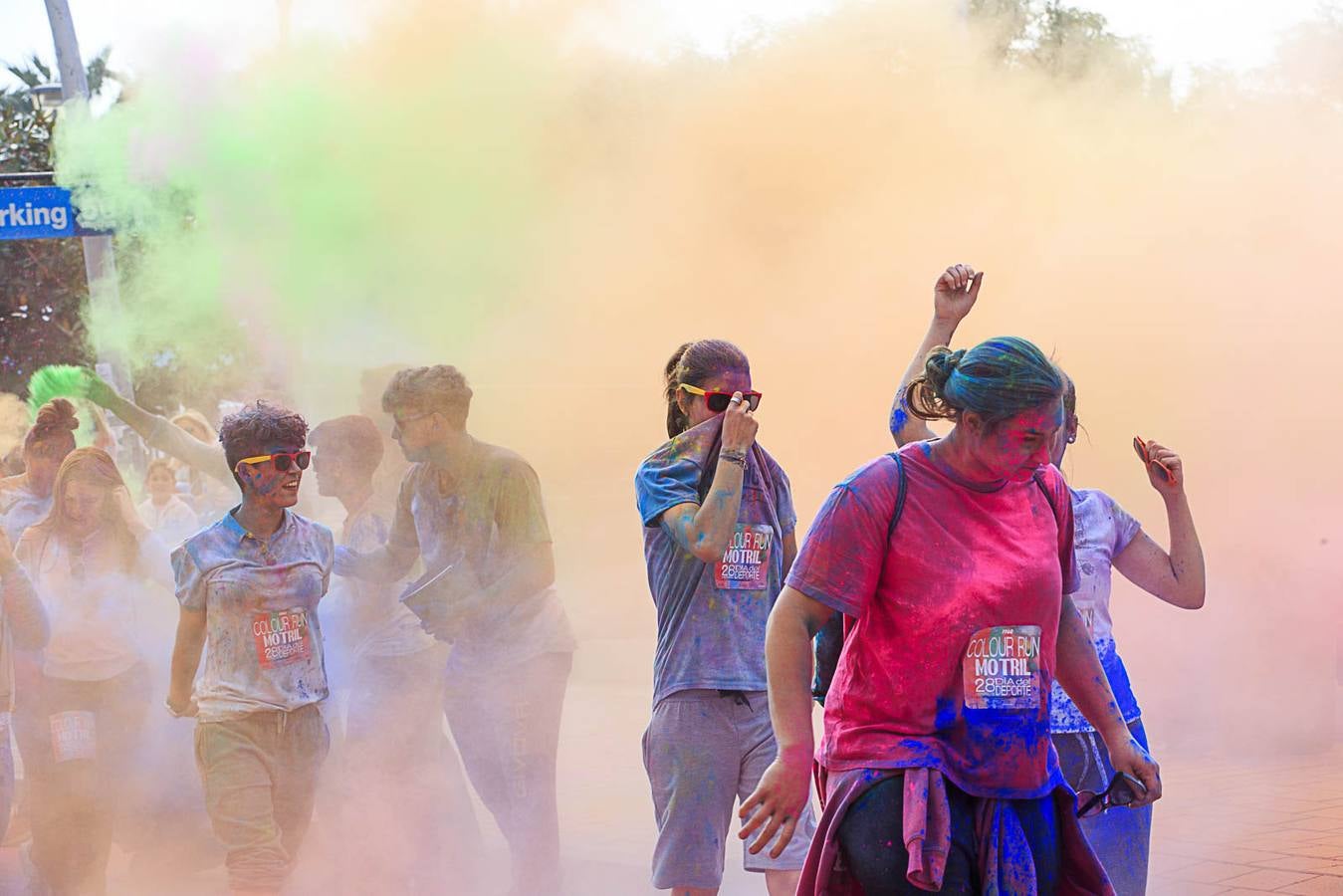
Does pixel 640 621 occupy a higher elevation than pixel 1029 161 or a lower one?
lower

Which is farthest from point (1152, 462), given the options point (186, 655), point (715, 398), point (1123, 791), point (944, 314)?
point (186, 655)

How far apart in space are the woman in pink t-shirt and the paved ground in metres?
2.56

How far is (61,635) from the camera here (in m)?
5.78

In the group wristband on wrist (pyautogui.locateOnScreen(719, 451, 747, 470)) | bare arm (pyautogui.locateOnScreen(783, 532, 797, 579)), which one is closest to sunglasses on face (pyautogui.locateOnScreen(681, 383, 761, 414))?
wristband on wrist (pyautogui.locateOnScreen(719, 451, 747, 470))

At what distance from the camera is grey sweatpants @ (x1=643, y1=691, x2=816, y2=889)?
381cm

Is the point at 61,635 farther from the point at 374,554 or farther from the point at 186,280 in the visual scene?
the point at 186,280

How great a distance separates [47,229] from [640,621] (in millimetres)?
4345

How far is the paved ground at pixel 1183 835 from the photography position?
16.6 ft

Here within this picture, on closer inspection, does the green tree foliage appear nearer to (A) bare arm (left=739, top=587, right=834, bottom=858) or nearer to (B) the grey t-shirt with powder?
(B) the grey t-shirt with powder

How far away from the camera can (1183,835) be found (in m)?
5.55

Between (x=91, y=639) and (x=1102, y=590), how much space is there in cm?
365

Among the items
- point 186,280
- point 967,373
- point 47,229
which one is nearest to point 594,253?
point 186,280

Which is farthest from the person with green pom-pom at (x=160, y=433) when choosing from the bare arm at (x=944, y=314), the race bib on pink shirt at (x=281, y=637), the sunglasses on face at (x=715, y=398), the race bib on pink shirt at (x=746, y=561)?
the bare arm at (x=944, y=314)

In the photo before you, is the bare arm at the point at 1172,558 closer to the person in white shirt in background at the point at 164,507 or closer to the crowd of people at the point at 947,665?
the crowd of people at the point at 947,665
